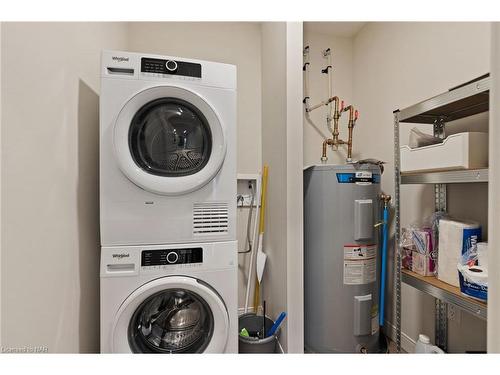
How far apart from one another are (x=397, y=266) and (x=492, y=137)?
4.36ft

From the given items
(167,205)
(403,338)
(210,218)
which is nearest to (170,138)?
(167,205)

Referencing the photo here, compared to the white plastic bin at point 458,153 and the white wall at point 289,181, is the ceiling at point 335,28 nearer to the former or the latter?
the white wall at point 289,181

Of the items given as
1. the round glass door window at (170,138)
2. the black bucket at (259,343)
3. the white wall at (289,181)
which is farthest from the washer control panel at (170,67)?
the black bucket at (259,343)

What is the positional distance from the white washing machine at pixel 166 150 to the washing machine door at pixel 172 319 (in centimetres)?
22

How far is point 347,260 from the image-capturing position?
1.53 metres

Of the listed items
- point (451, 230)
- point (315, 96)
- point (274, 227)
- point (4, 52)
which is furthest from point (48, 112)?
point (315, 96)

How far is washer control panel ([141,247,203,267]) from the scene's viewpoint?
45.7 inches

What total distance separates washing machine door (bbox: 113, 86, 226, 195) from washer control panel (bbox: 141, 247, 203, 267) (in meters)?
0.27

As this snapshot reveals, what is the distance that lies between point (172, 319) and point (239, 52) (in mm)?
1886

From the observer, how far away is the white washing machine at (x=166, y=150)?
1150 millimetres

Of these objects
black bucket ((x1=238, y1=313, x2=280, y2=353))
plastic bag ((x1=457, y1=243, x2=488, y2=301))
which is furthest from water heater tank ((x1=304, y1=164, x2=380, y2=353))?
plastic bag ((x1=457, y1=243, x2=488, y2=301))

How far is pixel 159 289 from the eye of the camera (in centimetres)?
114
